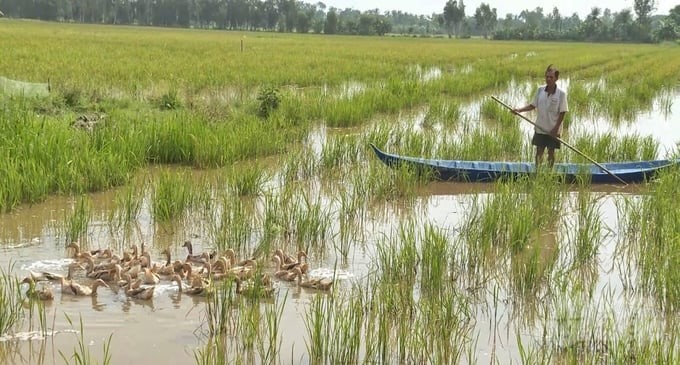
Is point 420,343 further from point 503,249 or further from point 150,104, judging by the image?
point 150,104

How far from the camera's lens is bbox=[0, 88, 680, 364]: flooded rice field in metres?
3.65

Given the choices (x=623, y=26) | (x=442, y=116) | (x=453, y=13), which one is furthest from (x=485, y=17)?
(x=442, y=116)

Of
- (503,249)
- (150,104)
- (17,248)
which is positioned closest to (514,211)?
(503,249)

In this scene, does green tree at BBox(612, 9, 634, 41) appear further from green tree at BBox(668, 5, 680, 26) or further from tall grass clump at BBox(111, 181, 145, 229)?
tall grass clump at BBox(111, 181, 145, 229)

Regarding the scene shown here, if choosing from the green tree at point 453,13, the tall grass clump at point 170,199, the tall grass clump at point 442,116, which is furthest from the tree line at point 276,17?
the tall grass clump at point 170,199

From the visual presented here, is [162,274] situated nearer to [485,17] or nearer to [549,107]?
[549,107]

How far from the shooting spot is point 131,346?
3.73 meters

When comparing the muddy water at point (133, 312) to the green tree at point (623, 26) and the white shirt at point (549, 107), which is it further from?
the green tree at point (623, 26)

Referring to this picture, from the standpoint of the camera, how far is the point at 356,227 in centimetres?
619

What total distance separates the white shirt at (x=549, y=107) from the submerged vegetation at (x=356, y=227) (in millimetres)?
776

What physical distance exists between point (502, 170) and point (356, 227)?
2196mm

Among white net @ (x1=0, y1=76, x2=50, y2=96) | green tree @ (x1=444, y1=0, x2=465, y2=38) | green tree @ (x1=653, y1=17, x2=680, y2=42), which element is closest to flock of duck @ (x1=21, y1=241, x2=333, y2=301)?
white net @ (x1=0, y1=76, x2=50, y2=96)

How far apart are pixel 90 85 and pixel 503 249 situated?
10.7 meters

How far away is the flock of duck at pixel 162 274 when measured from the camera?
4.33m
